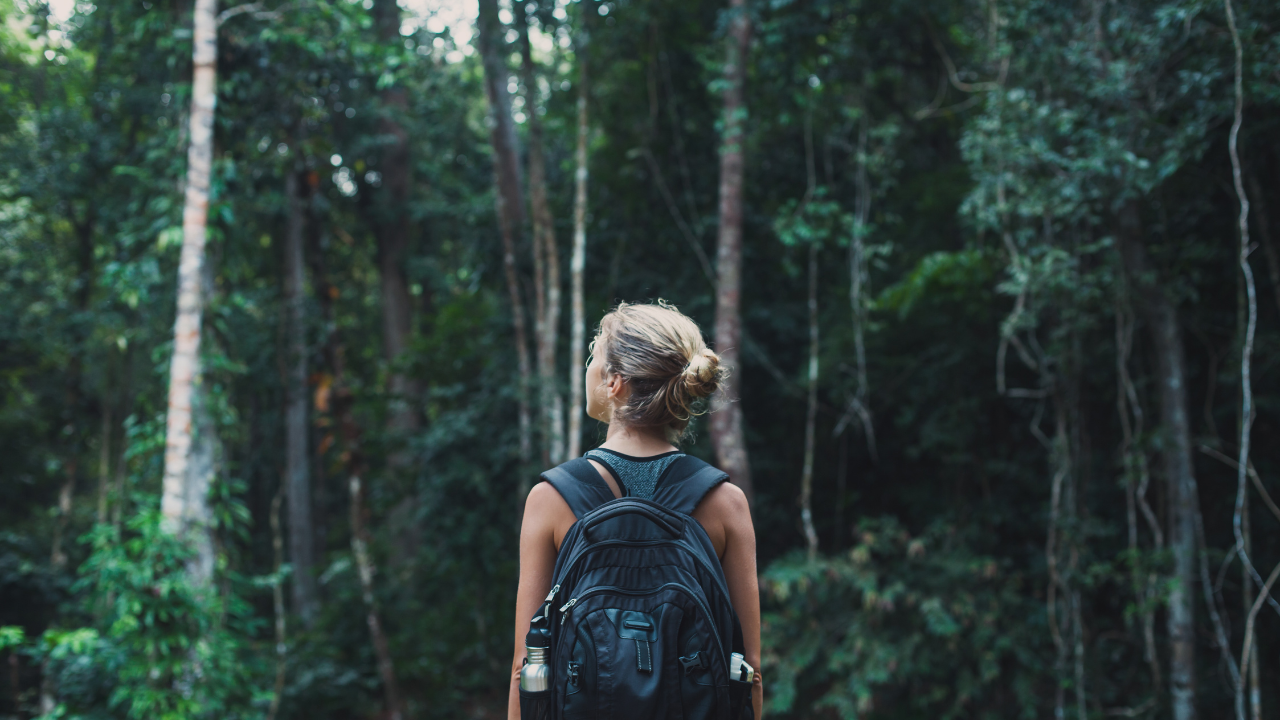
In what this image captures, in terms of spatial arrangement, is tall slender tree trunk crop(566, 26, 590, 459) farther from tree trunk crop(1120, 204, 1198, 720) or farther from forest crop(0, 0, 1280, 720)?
tree trunk crop(1120, 204, 1198, 720)

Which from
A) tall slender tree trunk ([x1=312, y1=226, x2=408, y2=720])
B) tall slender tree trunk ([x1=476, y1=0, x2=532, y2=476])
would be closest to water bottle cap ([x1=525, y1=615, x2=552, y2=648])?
tall slender tree trunk ([x1=476, y1=0, x2=532, y2=476])

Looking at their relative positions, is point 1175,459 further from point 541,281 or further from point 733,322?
point 541,281

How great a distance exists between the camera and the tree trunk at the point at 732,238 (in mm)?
6070

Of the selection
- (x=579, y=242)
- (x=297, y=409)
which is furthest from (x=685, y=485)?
(x=297, y=409)

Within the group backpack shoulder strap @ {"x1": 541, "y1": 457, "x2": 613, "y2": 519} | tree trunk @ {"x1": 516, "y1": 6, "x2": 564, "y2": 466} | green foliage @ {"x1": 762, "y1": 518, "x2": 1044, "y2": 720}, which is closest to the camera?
backpack shoulder strap @ {"x1": 541, "y1": 457, "x2": 613, "y2": 519}

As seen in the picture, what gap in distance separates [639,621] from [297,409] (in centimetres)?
1023

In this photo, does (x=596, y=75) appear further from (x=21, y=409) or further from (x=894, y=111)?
(x=21, y=409)

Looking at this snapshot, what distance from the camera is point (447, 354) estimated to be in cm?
Result: 866

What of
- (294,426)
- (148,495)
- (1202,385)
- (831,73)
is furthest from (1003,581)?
(294,426)

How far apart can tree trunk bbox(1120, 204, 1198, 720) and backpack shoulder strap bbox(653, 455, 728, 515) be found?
4.54 meters

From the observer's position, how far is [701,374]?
1549 mm

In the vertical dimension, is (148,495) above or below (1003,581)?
above

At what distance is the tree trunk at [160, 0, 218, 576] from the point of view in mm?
5148

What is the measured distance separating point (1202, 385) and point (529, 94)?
595 cm
